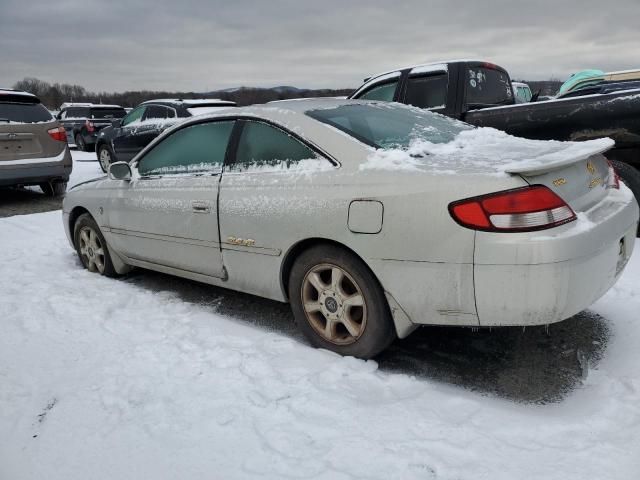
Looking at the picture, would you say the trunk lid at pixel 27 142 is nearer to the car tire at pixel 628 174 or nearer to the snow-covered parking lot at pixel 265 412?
the snow-covered parking lot at pixel 265 412

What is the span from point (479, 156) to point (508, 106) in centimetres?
311

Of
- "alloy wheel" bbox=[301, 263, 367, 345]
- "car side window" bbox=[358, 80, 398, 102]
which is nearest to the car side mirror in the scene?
"alloy wheel" bbox=[301, 263, 367, 345]

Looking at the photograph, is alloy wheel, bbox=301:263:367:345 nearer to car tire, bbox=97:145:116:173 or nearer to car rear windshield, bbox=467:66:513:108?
car rear windshield, bbox=467:66:513:108

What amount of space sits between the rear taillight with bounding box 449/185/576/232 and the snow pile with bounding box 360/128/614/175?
4.9 inches

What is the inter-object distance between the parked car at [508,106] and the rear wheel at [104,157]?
7521 mm

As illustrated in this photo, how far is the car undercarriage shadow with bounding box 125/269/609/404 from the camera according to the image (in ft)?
8.76

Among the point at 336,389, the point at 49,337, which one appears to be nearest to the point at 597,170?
the point at 336,389

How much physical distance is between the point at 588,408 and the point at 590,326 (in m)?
1.00

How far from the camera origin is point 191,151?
3.74 meters

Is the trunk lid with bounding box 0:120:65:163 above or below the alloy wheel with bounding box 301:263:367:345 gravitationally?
above

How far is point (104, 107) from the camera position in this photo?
63.4ft

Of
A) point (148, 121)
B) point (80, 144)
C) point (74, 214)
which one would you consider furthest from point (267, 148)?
point (80, 144)

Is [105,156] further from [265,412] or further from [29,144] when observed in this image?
[265,412]

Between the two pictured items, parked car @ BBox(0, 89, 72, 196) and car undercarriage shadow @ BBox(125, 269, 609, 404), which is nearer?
car undercarriage shadow @ BBox(125, 269, 609, 404)
